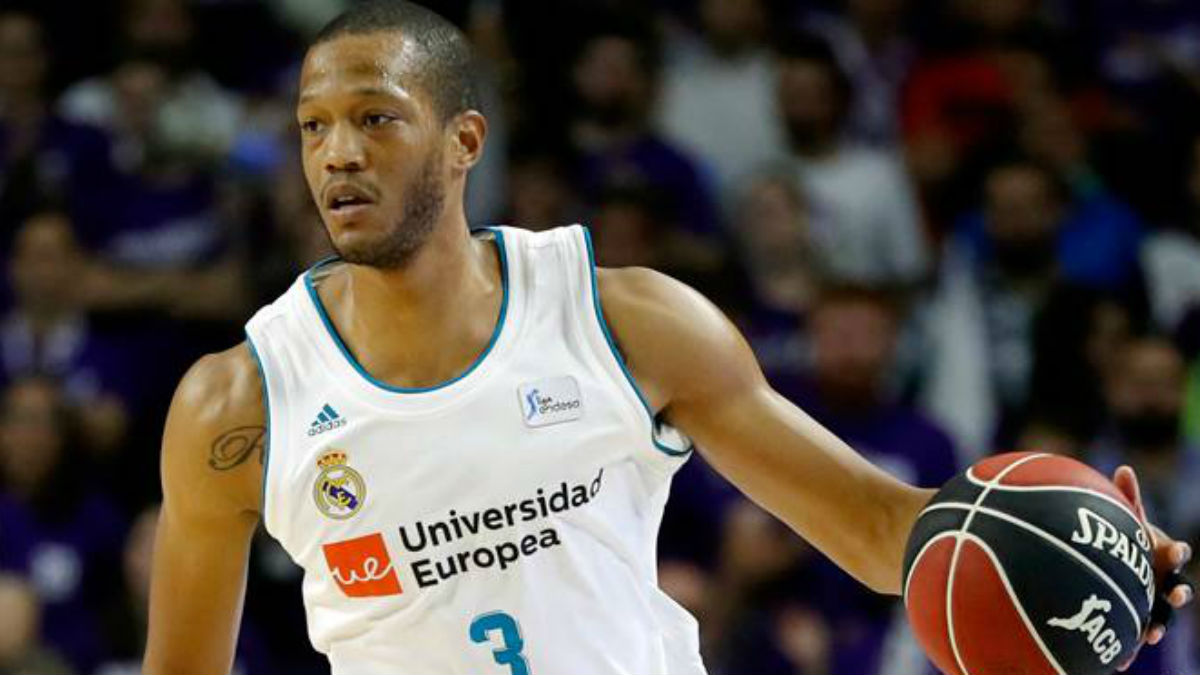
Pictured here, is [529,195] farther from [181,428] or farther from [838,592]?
[181,428]

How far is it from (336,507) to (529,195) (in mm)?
4603

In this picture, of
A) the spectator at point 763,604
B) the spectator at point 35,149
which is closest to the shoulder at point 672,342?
the spectator at point 763,604

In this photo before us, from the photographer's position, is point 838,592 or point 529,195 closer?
point 838,592

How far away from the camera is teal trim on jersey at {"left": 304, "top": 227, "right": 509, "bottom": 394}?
3846 millimetres

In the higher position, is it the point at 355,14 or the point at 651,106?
the point at 355,14

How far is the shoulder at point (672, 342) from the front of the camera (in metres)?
3.87

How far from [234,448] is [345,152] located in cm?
61

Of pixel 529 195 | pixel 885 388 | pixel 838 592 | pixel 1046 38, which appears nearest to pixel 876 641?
pixel 838 592

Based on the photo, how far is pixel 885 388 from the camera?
25.6 feet

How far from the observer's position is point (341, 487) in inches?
149

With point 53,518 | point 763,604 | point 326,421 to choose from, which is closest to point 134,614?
point 53,518

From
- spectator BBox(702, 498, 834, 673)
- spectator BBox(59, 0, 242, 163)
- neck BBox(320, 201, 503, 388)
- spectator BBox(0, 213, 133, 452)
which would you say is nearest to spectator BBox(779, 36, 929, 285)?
spectator BBox(702, 498, 834, 673)

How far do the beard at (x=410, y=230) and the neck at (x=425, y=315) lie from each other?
4 centimetres

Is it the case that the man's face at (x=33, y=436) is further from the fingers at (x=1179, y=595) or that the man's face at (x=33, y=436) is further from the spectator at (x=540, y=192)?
the fingers at (x=1179, y=595)
